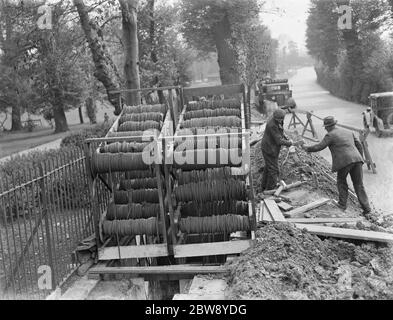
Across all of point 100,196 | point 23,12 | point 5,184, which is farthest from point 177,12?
point 5,184

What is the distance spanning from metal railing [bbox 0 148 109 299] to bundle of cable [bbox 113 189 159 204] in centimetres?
54

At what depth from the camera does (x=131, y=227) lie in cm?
827

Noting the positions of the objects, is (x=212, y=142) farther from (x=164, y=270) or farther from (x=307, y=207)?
(x=307, y=207)

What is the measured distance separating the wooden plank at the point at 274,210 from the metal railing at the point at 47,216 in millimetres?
3188

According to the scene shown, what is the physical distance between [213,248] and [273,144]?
4072mm

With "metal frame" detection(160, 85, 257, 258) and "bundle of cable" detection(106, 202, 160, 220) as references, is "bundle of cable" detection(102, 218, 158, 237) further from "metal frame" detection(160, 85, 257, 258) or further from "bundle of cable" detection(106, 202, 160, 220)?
"metal frame" detection(160, 85, 257, 258)

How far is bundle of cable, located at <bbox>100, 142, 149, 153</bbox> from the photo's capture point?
27.0ft

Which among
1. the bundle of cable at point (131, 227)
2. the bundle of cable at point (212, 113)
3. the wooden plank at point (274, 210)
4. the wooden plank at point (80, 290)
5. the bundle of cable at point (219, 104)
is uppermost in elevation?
the bundle of cable at point (219, 104)

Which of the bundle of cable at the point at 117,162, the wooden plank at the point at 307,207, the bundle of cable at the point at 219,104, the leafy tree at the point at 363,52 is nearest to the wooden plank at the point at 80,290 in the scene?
the bundle of cable at the point at 117,162

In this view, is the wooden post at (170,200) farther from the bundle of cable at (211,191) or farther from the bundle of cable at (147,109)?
the bundle of cable at (147,109)

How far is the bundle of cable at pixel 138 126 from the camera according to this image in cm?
906

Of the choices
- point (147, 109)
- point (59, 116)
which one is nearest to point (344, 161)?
point (147, 109)
